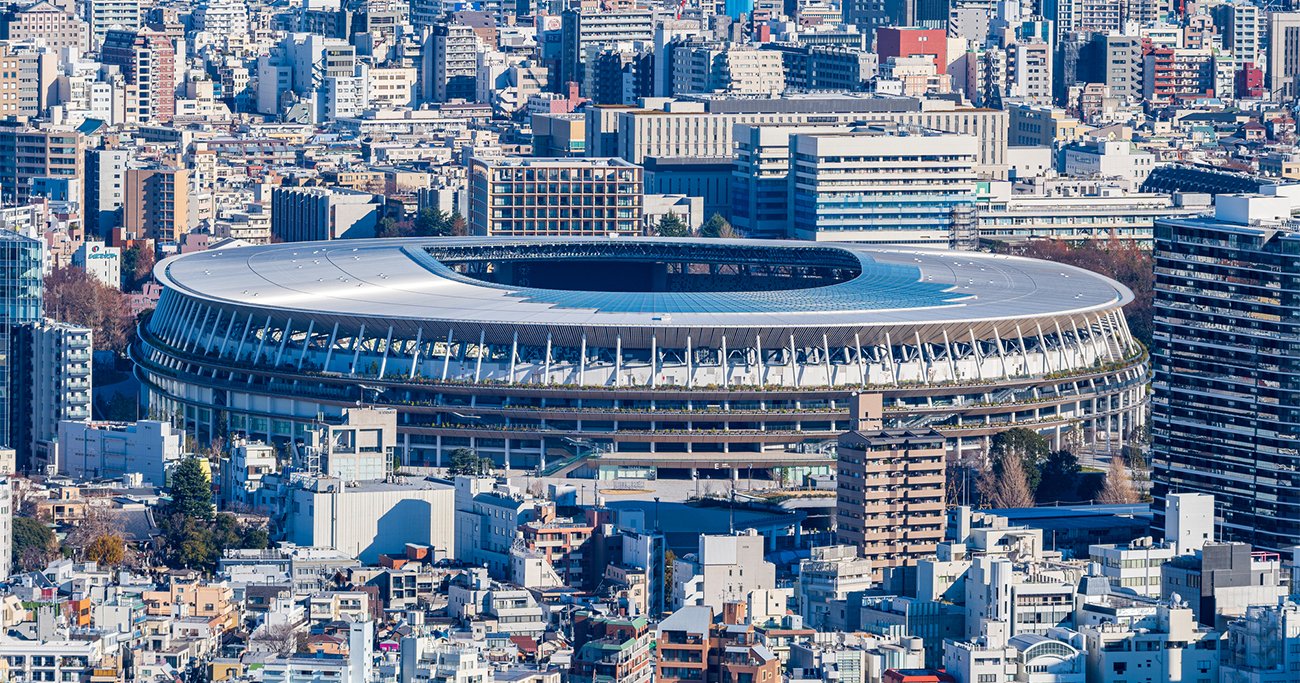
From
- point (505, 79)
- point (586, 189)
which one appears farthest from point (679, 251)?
point (505, 79)

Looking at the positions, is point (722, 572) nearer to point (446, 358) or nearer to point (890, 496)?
point (890, 496)

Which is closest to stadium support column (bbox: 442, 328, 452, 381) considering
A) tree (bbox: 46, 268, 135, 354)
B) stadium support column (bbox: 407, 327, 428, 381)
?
stadium support column (bbox: 407, 327, 428, 381)

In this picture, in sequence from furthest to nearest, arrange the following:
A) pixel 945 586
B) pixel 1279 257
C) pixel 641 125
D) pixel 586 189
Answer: pixel 641 125
pixel 586 189
pixel 1279 257
pixel 945 586

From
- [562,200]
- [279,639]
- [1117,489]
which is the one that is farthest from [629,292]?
[279,639]

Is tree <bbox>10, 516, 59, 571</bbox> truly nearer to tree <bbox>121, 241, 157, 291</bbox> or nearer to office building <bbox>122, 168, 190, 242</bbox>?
tree <bbox>121, 241, 157, 291</bbox>

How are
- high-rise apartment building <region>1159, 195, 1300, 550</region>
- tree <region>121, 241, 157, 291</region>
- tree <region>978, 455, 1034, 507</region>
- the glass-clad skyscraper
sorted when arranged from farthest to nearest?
tree <region>121, 241, 157, 291</region> → the glass-clad skyscraper → tree <region>978, 455, 1034, 507</region> → high-rise apartment building <region>1159, 195, 1300, 550</region>

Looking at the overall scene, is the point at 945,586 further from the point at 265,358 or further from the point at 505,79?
the point at 505,79
